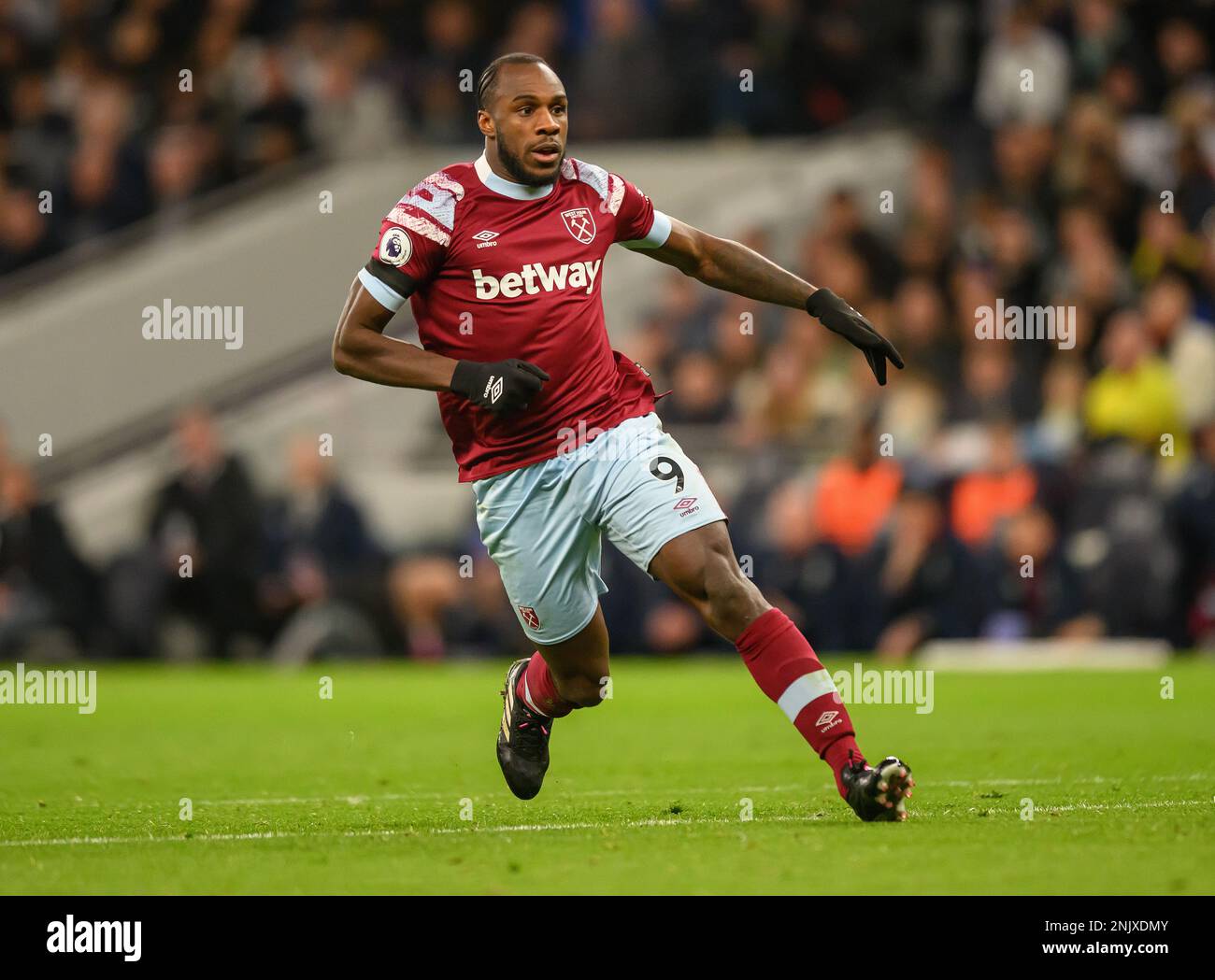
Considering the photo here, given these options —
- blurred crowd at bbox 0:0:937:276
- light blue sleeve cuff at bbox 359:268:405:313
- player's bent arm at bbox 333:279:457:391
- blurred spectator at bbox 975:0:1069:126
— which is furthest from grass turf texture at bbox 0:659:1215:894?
blurred crowd at bbox 0:0:937:276

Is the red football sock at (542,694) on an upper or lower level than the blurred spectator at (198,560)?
lower

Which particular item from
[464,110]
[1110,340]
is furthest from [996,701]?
[464,110]

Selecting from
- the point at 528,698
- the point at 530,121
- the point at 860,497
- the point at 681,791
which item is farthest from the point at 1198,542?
the point at 530,121

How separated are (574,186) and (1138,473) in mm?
8739

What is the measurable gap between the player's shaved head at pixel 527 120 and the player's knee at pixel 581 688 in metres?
1.92

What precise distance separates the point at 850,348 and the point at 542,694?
33.5ft

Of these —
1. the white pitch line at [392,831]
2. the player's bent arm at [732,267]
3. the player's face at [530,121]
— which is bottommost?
the white pitch line at [392,831]

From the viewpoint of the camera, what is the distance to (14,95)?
2203 centimetres

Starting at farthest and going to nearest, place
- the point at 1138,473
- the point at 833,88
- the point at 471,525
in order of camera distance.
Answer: the point at 833,88 → the point at 471,525 → the point at 1138,473

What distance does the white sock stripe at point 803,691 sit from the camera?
7.15 meters

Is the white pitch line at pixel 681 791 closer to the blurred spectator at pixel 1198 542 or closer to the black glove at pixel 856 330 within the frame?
the black glove at pixel 856 330

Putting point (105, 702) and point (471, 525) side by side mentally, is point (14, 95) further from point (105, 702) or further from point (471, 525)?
point (105, 702)

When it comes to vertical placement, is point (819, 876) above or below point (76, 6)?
below

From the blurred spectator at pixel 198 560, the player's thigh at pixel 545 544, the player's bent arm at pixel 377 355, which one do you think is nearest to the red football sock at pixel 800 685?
the player's thigh at pixel 545 544
